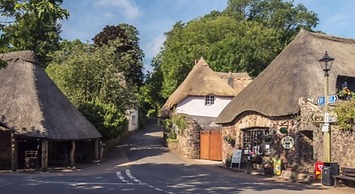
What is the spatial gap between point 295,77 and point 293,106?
2571mm

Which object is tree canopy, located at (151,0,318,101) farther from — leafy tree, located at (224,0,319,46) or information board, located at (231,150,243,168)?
information board, located at (231,150,243,168)

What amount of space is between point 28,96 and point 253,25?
45170 mm

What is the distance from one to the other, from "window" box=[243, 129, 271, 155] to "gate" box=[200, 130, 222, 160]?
193 inches

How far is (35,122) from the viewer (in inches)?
1049

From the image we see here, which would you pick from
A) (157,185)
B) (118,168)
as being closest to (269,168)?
(157,185)

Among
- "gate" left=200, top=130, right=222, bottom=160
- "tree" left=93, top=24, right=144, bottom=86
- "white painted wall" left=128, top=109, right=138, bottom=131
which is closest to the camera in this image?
"gate" left=200, top=130, right=222, bottom=160

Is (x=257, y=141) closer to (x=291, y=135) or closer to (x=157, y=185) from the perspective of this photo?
(x=291, y=135)

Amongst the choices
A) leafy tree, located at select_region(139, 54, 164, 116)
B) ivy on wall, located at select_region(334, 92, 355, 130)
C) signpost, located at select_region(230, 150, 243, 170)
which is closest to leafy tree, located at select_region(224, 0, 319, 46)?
leafy tree, located at select_region(139, 54, 164, 116)

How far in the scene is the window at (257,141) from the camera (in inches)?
1017

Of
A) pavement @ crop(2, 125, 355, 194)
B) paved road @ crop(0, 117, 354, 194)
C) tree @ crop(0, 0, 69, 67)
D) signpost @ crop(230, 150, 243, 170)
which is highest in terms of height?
tree @ crop(0, 0, 69, 67)

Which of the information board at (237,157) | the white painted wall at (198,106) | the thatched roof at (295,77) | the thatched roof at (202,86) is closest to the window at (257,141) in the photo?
the information board at (237,157)

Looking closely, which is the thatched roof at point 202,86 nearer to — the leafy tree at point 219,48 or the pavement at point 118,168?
the leafy tree at point 219,48

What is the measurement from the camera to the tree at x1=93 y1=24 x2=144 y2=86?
4181cm

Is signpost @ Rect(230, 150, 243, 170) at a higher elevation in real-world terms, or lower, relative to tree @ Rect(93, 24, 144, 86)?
lower
